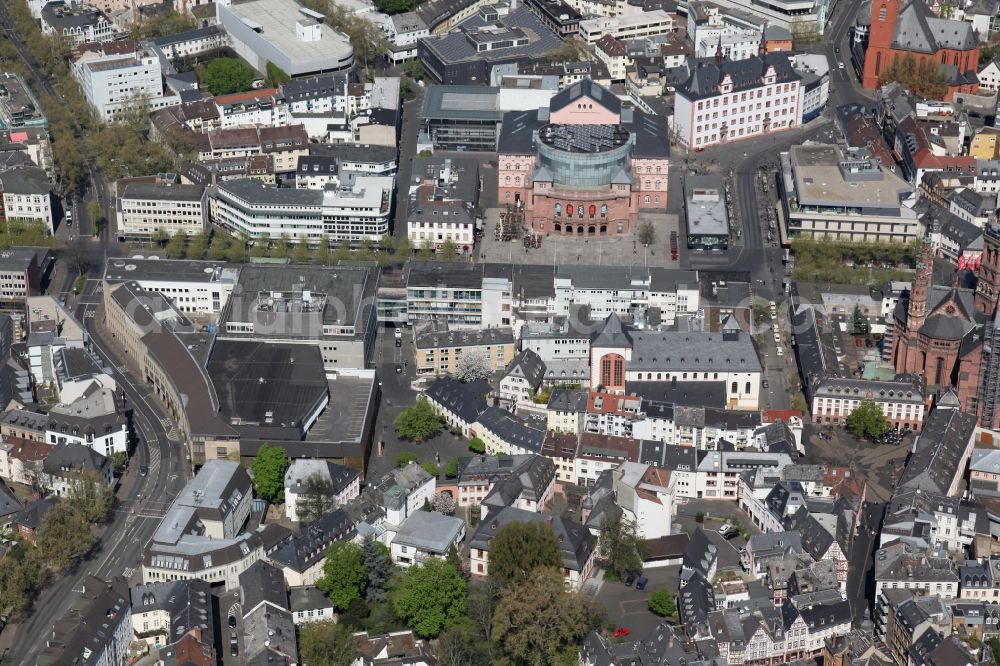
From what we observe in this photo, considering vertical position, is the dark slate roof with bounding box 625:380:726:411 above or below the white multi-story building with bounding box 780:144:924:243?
below

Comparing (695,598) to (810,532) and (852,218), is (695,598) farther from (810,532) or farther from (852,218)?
(852,218)

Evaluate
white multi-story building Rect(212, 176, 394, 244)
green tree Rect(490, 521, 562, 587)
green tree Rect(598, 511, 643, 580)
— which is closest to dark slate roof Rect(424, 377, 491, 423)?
green tree Rect(598, 511, 643, 580)

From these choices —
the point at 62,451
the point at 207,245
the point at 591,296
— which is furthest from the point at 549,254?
the point at 62,451

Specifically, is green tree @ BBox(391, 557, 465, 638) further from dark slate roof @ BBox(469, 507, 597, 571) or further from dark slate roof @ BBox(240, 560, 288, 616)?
dark slate roof @ BBox(240, 560, 288, 616)

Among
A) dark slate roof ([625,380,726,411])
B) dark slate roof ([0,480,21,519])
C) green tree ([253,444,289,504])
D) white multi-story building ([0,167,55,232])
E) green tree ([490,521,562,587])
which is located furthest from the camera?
white multi-story building ([0,167,55,232])

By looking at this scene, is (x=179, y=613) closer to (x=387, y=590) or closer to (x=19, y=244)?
(x=387, y=590)

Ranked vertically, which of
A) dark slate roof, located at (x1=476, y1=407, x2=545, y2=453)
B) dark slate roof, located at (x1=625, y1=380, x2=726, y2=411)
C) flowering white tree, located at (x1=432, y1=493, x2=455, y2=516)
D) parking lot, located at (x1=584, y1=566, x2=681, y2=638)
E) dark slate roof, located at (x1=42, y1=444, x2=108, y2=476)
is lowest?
parking lot, located at (x1=584, y1=566, x2=681, y2=638)

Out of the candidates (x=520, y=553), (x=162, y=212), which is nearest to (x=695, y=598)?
(x=520, y=553)
